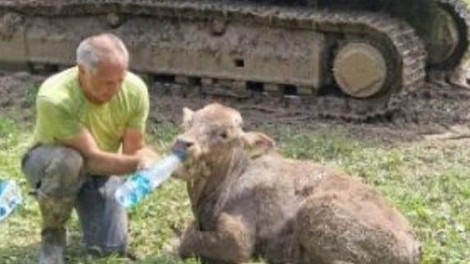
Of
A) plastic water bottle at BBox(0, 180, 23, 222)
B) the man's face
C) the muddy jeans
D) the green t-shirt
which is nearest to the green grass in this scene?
the muddy jeans

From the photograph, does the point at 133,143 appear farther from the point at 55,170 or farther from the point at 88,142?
the point at 55,170

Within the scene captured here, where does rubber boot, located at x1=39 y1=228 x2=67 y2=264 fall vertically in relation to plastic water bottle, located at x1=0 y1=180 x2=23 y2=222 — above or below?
below

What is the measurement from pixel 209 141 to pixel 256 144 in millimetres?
518

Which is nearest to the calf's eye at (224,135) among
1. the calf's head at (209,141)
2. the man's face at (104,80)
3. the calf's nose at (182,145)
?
the calf's head at (209,141)

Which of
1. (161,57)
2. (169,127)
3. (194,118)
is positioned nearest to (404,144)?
(169,127)

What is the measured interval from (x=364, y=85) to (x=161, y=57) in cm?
228

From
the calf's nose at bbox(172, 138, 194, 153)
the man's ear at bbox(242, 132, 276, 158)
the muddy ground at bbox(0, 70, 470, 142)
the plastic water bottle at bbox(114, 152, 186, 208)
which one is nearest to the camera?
the plastic water bottle at bbox(114, 152, 186, 208)

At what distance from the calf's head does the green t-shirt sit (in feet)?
1.14

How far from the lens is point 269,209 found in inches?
305

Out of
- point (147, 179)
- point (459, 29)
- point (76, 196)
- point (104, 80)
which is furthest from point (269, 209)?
point (459, 29)

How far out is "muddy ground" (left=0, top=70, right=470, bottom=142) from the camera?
11773 mm

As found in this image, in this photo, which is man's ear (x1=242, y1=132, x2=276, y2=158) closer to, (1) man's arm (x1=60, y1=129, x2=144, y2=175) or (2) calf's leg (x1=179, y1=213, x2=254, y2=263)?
(2) calf's leg (x1=179, y1=213, x2=254, y2=263)

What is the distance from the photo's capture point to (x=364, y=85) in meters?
12.1

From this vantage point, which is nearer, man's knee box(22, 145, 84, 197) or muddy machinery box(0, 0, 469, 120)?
man's knee box(22, 145, 84, 197)
